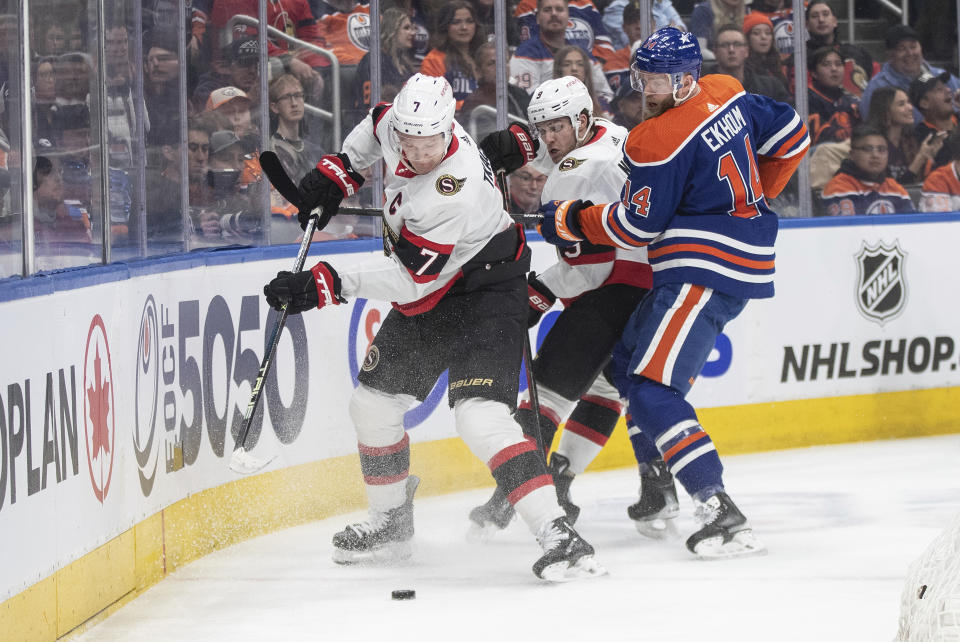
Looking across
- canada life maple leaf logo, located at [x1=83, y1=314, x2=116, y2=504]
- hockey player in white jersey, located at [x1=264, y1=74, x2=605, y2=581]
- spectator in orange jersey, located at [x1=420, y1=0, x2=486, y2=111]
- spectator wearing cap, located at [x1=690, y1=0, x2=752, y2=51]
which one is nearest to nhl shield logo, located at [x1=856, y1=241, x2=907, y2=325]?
spectator wearing cap, located at [x1=690, y1=0, x2=752, y2=51]

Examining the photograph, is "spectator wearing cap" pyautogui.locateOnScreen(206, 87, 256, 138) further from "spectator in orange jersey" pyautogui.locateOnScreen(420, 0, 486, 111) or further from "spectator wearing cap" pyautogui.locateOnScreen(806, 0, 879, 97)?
"spectator wearing cap" pyautogui.locateOnScreen(806, 0, 879, 97)

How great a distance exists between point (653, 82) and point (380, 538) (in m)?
1.40

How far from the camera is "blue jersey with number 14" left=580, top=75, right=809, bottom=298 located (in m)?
3.59

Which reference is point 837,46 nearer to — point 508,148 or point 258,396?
point 508,148

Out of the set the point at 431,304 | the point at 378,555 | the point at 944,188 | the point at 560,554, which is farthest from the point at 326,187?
the point at 944,188

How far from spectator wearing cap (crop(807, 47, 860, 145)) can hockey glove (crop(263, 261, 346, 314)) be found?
3051mm

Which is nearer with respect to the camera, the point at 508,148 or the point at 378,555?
the point at 378,555

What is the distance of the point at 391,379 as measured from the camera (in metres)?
3.64

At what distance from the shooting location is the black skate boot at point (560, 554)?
3398 millimetres

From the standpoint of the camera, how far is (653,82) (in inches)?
143

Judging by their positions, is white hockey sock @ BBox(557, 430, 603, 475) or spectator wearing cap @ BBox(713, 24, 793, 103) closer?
white hockey sock @ BBox(557, 430, 603, 475)

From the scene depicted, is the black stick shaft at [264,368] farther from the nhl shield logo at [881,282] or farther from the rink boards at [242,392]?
the nhl shield logo at [881,282]

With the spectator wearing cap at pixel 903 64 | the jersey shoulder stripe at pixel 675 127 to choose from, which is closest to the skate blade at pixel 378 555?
the jersey shoulder stripe at pixel 675 127

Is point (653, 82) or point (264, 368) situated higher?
point (653, 82)
